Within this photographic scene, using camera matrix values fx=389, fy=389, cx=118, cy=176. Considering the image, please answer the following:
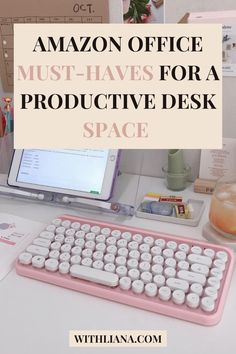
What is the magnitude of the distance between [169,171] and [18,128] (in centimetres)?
33

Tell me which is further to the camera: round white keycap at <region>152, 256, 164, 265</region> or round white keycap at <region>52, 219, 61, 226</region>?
round white keycap at <region>52, 219, 61, 226</region>

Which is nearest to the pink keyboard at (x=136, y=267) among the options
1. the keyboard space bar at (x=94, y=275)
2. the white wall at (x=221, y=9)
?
the keyboard space bar at (x=94, y=275)

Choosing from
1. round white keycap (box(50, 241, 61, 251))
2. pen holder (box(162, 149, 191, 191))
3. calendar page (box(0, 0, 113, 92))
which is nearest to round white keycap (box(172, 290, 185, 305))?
round white keycap (box(50, 241, 61, 251))

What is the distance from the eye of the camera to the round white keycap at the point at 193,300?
51 cm

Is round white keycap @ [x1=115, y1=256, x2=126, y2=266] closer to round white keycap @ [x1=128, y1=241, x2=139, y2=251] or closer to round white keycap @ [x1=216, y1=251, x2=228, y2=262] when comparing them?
round white keycap @ [x1=128, y1=241, x2=139, y2=251]

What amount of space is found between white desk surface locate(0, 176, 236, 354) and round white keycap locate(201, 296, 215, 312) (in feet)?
0.07

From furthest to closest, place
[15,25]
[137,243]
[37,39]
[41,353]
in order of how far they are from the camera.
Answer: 1. [15,25]
2. [37,39]
3. [137,243]
4. [41,353]

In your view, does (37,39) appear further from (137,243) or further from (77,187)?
(137,243)

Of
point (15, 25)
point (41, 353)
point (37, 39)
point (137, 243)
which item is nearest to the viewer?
point (41, 353)

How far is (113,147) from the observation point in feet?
2.45

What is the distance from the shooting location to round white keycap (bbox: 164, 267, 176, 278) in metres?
0.55

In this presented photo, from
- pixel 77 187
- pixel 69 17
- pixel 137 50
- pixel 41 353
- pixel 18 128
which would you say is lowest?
pixel 41 353

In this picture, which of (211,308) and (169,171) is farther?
(169,171)

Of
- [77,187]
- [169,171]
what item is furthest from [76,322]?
[169,171]
